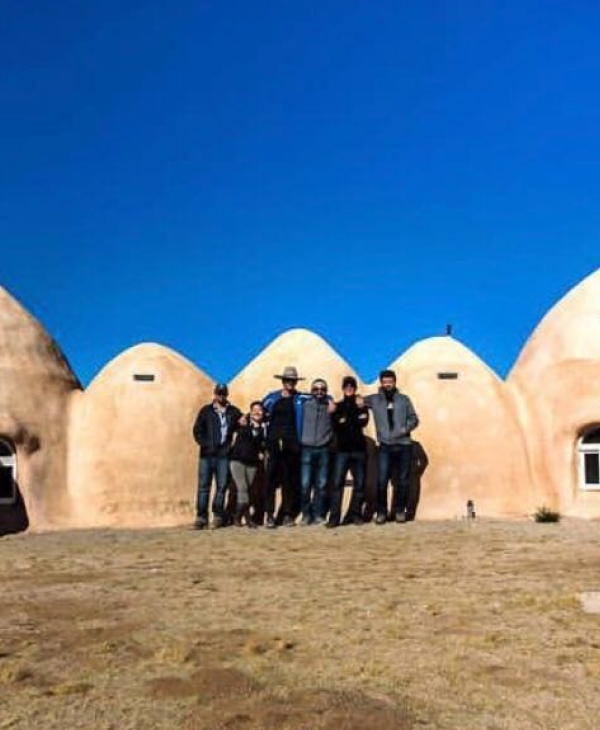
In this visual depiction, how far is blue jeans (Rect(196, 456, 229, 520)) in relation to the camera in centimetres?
1173

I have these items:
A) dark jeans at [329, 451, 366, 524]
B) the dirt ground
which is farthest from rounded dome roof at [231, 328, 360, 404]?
the dirt ground

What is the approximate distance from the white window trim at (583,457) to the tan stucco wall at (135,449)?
529cm

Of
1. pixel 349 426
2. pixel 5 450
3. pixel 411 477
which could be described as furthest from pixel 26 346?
pixel 411 477

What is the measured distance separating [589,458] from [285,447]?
4.25 m

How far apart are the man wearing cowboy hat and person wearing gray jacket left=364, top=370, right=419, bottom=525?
0.98 m

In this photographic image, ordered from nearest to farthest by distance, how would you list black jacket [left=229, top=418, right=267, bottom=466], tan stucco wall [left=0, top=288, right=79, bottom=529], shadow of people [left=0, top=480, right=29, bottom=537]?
1. black jacket [left=229, top=418, right=267, bottom=466]
2. shadow of people [left=0, top=480, right=29, bottom=537]
3. tan stucco wall [left=0, top=288, right=79, bottom=529]

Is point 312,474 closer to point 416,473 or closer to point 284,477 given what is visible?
point 284,477

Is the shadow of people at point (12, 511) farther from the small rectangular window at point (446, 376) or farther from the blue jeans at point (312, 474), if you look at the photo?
the small rectangular window at point (446, 376)

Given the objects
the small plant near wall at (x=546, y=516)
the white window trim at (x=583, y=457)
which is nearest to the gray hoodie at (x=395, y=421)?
the small plant near wall at (x=546, y=516)

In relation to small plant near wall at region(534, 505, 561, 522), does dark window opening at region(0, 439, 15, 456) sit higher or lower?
higher

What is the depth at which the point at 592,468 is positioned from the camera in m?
12.6

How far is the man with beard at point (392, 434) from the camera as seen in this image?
11914 millimetres

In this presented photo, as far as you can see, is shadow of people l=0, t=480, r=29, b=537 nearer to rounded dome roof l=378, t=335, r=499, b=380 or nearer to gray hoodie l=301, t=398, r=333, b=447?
gray hoodie l=301, t=398, r=333, b=447

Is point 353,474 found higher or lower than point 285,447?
lower
